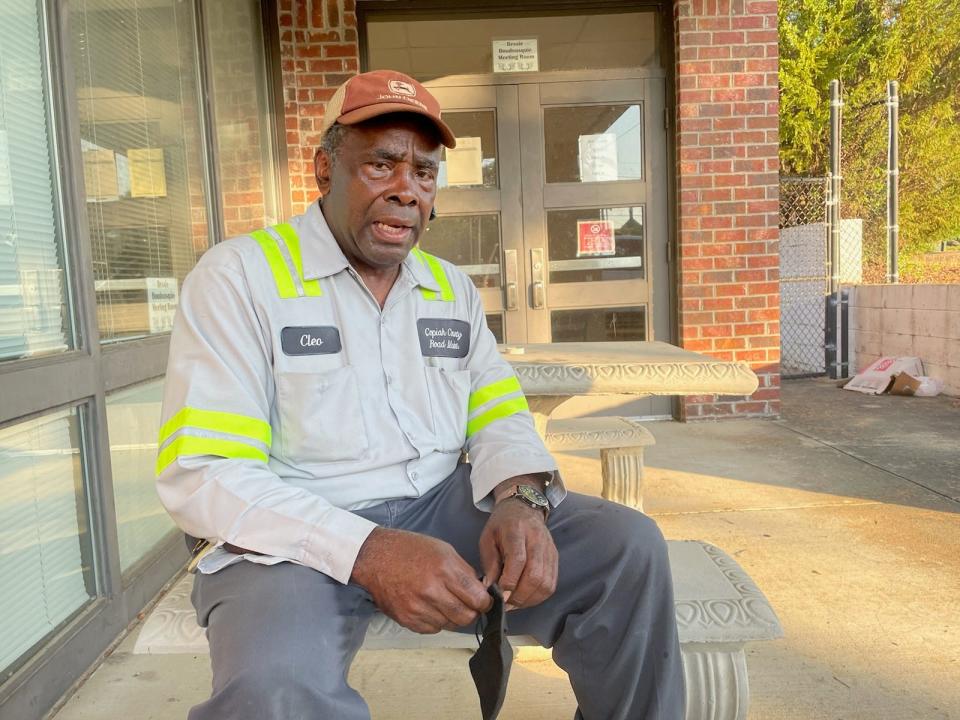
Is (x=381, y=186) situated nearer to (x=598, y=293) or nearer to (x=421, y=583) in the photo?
(x=421, y=583)

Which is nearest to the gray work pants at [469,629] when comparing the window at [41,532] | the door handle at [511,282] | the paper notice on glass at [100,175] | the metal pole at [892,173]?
the window at [41,532]

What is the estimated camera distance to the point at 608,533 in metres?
1.64

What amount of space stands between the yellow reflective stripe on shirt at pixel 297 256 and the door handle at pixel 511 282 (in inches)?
151

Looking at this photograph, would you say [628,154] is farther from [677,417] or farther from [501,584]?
[501,584]

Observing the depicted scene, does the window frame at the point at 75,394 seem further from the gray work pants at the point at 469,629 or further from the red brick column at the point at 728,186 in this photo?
the red brick column at the point at 728,186

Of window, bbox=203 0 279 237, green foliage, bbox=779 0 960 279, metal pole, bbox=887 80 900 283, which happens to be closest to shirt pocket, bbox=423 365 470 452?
window, bbox=203 0 279 237

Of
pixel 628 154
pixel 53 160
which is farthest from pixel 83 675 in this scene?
pixel 628 154

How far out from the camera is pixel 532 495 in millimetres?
1721

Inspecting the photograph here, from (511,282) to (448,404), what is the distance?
3840mm

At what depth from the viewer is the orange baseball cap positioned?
177 centimetres

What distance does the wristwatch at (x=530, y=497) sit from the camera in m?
1.70

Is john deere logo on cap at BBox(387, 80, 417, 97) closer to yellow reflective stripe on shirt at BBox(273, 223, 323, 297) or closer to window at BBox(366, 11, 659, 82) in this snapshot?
yellow reflective stripe on shirt at BBox(273, 223, 323, 297)

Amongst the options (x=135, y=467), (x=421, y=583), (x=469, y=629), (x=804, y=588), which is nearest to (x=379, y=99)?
(x=421, y=583)

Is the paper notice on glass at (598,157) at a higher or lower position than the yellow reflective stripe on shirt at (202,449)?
higher
